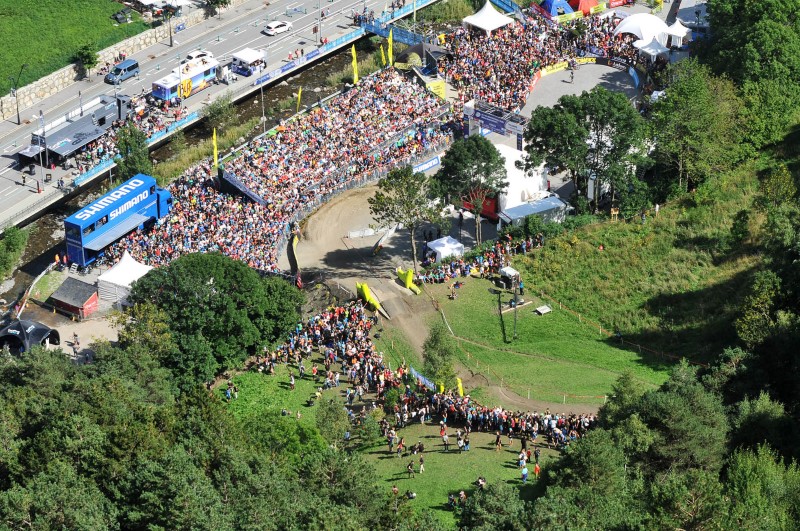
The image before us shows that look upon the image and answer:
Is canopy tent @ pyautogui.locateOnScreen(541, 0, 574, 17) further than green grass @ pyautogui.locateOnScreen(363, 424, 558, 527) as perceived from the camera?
Yes

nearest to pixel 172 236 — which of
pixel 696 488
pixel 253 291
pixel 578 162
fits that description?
pixel 253 291

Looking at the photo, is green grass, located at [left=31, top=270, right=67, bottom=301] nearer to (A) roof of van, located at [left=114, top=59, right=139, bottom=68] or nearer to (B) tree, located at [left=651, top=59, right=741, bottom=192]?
(A) roof of van, located at [left=114, top=59, right=139, bottom=68]

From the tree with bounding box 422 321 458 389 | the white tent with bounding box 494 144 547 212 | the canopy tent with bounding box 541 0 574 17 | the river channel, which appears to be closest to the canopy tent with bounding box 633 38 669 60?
the canopy tent with bounding box 541 0 574 17

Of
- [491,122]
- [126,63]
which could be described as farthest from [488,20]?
[126,63]

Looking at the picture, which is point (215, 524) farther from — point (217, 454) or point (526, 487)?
point (526, 487)

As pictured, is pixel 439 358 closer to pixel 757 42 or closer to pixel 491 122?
pixel 491 122

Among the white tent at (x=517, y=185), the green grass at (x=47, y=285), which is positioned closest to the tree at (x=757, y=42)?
the white tent at (x=517, y=185)

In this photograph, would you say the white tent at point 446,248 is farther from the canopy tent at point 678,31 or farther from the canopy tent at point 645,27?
the canopy tent at point 678,31
